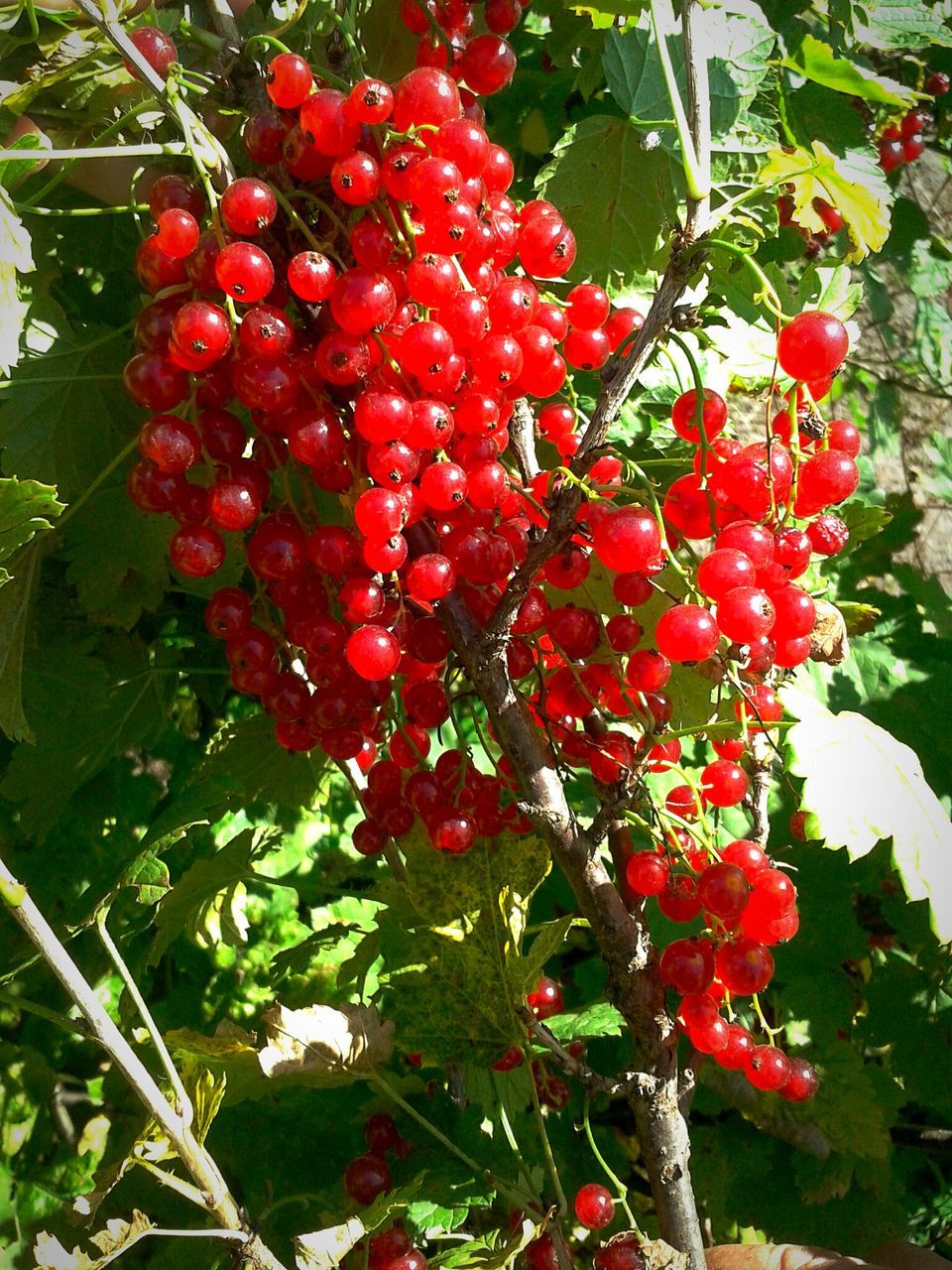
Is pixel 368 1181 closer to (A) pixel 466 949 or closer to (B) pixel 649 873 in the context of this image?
(A) pixel 466 949

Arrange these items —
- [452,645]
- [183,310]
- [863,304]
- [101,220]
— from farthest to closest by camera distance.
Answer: [863,304]
[101,220]
[452,645]
[183,310]

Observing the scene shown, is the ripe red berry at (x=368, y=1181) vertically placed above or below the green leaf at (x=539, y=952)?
below

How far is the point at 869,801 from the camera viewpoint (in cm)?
65

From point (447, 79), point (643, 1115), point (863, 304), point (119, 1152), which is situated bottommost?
point (119, 1152)

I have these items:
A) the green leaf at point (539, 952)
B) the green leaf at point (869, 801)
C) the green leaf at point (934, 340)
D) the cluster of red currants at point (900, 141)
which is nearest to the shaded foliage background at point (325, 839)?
the green leaf at point (539, 952)

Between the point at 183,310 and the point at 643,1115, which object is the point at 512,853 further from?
the point at 183,310

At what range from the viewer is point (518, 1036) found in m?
0.74

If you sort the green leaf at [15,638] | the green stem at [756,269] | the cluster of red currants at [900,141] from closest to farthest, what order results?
the green stem at [756,269] → the green leaf at [15,638] → the cluster of red currants at [900,141]

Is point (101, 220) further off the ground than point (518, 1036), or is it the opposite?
point (101, 220)

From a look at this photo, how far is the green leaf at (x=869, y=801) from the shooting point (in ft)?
2.08

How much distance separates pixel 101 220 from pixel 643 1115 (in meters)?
0.94

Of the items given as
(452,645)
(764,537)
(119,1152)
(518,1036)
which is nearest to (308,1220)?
(119,1152)

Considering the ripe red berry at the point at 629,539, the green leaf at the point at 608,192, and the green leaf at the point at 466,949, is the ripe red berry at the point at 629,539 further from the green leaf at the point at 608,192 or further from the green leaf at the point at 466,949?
the green leaf at the point at 608,192

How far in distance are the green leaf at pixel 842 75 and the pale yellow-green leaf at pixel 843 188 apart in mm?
69
